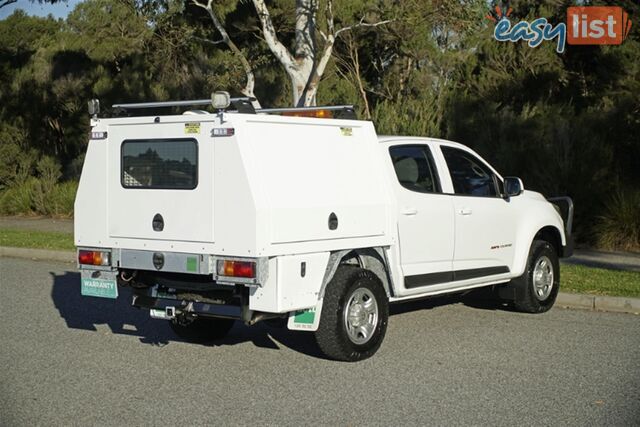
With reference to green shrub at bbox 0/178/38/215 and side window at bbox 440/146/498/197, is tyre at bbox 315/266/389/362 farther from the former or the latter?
green shrub at bbox 0/178/38/215

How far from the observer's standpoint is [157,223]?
26.0 ft

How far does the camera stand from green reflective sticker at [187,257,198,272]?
25.0ft

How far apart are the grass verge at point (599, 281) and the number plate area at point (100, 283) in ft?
19.4

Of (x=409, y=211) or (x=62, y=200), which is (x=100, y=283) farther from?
(x=62, y=200)

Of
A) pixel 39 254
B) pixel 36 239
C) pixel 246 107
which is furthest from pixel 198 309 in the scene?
pixel 36 239

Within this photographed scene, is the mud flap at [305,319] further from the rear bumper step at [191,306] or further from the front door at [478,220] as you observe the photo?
the front door at [478,220]

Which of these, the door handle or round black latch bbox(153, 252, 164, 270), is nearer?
round black latch bbox(153, 252, 164, 270)

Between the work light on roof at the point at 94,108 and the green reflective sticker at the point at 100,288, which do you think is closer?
the green reflective sticker at the point at 100,288

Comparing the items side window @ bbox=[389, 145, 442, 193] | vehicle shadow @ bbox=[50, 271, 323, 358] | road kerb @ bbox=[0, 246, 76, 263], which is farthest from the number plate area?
road kerb @ bbox=[0, 246, 76, 263]

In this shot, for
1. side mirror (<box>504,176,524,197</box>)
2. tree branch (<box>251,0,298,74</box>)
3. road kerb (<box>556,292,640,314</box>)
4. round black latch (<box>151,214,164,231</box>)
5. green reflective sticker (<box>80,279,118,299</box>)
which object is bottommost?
road kerb (<box>556,292,640,314</box>)

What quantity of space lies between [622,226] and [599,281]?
442 cm

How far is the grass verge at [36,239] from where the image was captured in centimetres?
1667

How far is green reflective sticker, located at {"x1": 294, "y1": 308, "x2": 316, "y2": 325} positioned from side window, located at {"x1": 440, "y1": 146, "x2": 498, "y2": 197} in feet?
8.58

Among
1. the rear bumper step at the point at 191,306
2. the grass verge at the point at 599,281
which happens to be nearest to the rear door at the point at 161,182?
the rear bumper step at the point at 191,306
